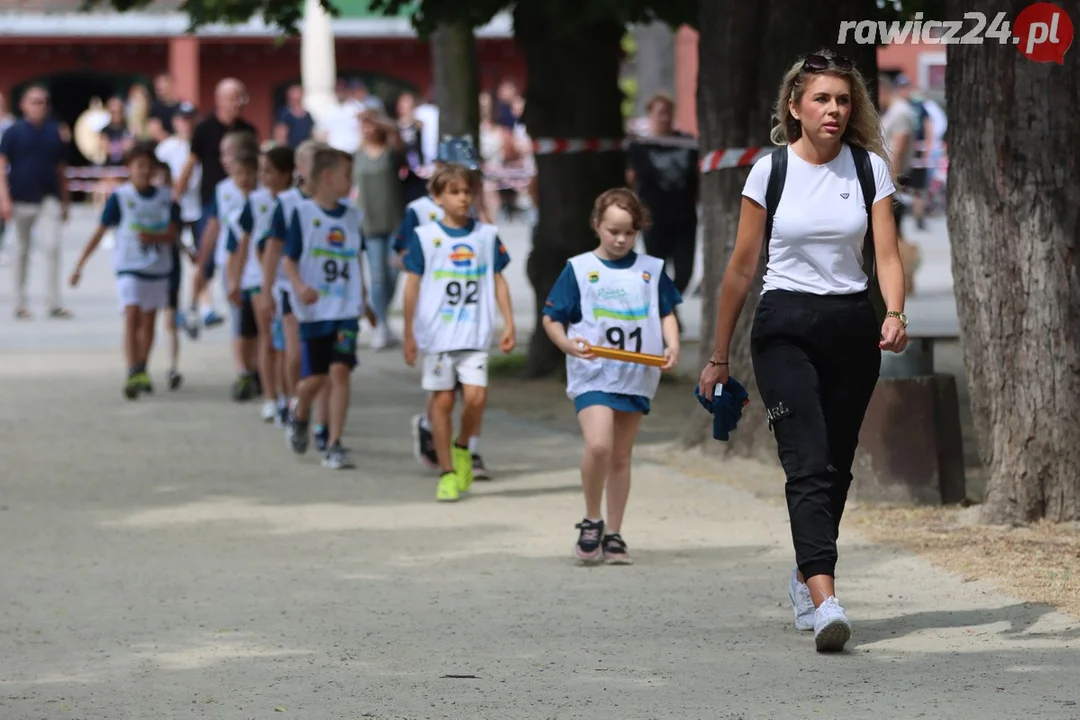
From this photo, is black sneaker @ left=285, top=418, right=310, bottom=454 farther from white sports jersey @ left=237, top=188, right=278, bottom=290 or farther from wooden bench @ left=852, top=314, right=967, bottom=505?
wooden bench @ left=852, top=314, right=967, bottom=505

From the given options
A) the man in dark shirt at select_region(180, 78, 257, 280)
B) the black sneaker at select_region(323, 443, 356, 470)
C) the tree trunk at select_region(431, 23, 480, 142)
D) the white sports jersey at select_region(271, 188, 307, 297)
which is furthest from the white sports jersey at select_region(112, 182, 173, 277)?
the tree trunk at select_region(431, 23, 480, 142)

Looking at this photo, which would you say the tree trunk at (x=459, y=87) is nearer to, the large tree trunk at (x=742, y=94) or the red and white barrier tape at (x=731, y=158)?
the large tree trunk at (x=742, y=94)

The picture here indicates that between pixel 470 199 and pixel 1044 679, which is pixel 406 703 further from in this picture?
pixel 470 199

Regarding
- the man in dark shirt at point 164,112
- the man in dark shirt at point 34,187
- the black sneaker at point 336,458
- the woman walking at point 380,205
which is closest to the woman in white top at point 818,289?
the black sneaker at point 336,458

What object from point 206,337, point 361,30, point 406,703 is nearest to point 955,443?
point 406,703

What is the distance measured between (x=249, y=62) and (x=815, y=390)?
43337mm

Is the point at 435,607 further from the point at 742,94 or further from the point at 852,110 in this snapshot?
the point at 742,94

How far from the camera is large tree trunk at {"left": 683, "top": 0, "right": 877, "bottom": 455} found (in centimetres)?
1033

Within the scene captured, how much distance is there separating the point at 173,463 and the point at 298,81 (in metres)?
39.3

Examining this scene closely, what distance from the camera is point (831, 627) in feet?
20.7

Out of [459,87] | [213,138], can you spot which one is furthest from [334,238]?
[459,87]

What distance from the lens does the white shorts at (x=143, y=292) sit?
13773 millimetres

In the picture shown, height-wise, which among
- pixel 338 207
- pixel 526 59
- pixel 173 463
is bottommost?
pixel 173 463

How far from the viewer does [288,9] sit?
13.9 meters
